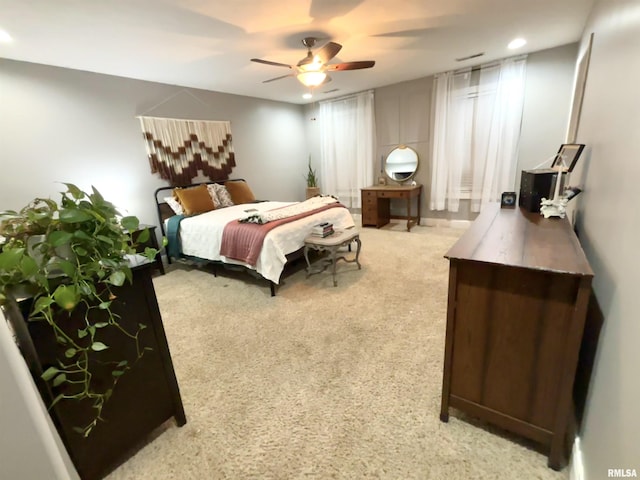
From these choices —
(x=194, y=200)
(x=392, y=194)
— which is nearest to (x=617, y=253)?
(x=392, y=194)

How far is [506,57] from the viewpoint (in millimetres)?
3928

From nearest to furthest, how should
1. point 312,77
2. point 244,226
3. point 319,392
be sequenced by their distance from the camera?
point 319,392
point 312,77
point 244,226

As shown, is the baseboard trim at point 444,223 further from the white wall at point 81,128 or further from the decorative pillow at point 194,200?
the white wall at point 81,128

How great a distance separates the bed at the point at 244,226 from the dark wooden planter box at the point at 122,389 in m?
1.47

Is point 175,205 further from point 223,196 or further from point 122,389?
point 122,389

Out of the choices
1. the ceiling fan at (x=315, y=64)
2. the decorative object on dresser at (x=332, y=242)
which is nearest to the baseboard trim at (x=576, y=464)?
the decorative object on dresser at (x=332, y=242)

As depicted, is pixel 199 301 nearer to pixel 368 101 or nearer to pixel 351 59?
pixel 351 59

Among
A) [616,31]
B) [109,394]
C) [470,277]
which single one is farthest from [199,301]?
[616,31]

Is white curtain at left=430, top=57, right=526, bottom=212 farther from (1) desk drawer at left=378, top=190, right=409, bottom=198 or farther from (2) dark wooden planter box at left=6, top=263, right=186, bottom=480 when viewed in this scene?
(2) dark wooden planter box at left=6, top=263, right=186, bottom=480

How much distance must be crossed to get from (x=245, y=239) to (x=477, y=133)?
3834 mm

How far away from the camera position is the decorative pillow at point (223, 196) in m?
4.32

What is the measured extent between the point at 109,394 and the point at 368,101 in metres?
5.41

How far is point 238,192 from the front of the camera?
4.60 meters

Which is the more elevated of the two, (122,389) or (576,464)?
(122,389)
